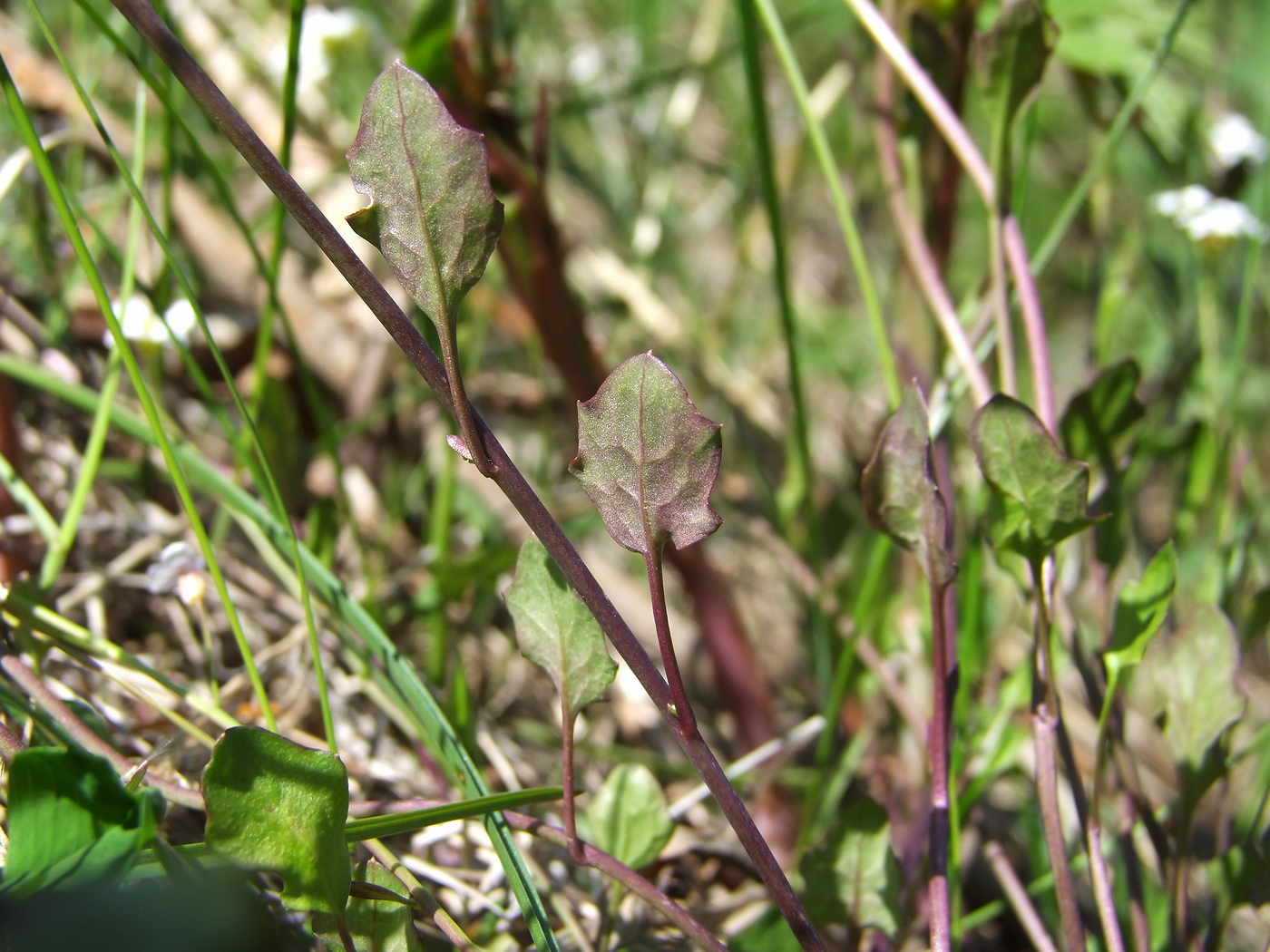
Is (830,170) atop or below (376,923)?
Result: atop

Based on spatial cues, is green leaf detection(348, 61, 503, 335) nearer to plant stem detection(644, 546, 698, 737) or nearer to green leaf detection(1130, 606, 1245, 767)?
plant stem detection(644, 546, 698, 737)

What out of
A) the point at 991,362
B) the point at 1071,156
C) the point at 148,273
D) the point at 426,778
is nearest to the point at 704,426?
the point at 426,778

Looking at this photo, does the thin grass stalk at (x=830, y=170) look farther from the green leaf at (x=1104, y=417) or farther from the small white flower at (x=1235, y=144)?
the small white flower at (x=1235, y=144)

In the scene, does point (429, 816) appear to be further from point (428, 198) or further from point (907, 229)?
point (907, 229)

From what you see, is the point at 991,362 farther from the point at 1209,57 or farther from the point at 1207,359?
the point at 1209,57

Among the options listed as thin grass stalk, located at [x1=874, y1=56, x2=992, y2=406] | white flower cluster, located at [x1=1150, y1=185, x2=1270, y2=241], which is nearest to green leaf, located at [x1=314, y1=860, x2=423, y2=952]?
thin grass stalk, located at [x1=874, y1=56, x2=992, y2=406]

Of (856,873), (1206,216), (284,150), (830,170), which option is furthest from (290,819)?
(1206,216)
